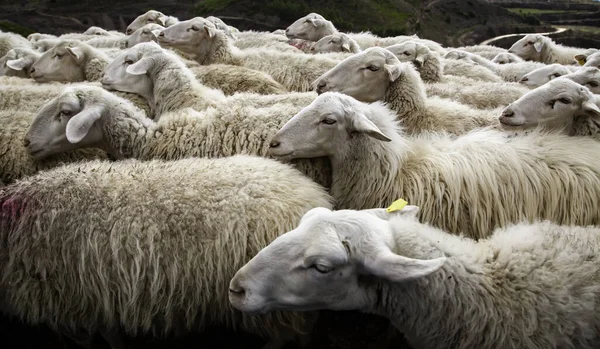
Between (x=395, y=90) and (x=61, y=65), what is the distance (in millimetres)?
3784

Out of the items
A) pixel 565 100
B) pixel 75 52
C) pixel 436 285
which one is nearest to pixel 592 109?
pixel 565 100

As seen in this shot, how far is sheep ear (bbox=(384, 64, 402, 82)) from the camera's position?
456 centimetres

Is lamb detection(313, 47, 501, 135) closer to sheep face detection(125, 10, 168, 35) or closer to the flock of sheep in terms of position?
the flock of sheep

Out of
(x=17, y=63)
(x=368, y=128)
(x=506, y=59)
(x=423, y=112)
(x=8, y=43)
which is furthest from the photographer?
(x=506, y=59)

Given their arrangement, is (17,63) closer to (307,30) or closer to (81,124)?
(81,124)

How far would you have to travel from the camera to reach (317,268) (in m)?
2.31

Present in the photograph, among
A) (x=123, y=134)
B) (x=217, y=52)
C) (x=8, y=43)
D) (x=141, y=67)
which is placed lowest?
(x=8, y=43)

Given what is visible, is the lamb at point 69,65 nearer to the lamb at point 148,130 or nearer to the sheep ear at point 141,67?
the sheep ear at point 141,67

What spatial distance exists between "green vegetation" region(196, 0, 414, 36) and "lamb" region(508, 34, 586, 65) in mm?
10076

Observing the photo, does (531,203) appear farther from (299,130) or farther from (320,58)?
(320,58)

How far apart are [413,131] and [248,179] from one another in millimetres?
1802

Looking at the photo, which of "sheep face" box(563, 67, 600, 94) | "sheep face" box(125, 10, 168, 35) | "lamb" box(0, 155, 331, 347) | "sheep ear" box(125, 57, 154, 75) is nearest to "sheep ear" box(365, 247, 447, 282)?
"lamb" box(0, 155, 331, 347)

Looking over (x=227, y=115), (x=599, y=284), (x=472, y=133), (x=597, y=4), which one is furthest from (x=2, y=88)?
(x=597, y=4)

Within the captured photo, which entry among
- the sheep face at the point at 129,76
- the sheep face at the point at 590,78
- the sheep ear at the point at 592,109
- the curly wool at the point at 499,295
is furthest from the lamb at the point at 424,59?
the curly wool at the point at 499,295
